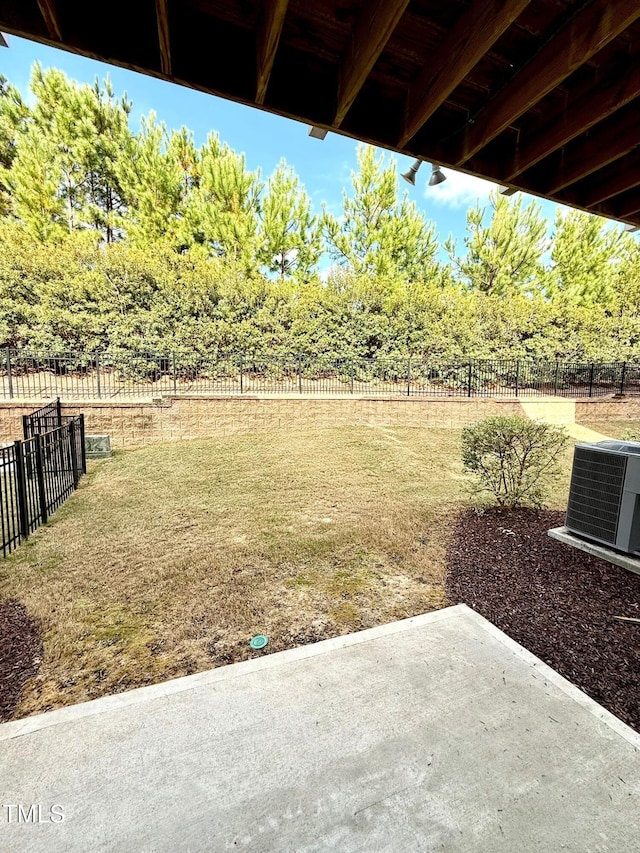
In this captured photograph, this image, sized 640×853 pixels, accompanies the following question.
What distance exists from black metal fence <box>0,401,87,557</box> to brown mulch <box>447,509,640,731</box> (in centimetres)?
443

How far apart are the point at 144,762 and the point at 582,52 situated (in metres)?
3.97

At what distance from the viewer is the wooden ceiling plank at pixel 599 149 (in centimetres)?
268

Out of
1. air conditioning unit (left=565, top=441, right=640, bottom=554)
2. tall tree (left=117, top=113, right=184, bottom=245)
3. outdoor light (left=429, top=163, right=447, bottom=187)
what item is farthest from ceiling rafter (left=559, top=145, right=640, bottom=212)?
tall tree (left=117, top=113, right=184, bottom=245)

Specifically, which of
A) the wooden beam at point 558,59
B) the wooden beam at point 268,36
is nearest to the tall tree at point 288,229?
the wooden beam at point 558,59

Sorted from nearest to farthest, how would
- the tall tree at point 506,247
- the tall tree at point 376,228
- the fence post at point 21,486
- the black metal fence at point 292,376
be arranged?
the fence post at point 21,486 < the black metal fence at point 292,376 < the tall tree at point 376,228 < the tall tree at point 506,247

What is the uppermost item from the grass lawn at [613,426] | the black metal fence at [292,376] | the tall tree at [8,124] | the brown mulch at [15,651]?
the tall tree at [8,124]

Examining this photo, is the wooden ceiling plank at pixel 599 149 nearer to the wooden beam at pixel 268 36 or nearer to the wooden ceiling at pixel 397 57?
the wooden ceiling at pixel 397 57

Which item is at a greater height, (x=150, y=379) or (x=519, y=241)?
(x=519, y=241)

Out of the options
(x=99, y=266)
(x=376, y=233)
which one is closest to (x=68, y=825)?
(x=99, y=266)

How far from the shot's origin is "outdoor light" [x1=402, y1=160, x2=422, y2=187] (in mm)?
3199

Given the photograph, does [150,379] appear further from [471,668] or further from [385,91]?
[471,668]

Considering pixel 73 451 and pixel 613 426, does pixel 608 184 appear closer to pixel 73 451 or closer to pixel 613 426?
pixel 73 451

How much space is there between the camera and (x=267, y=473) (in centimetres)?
673

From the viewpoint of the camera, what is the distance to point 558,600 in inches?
116
